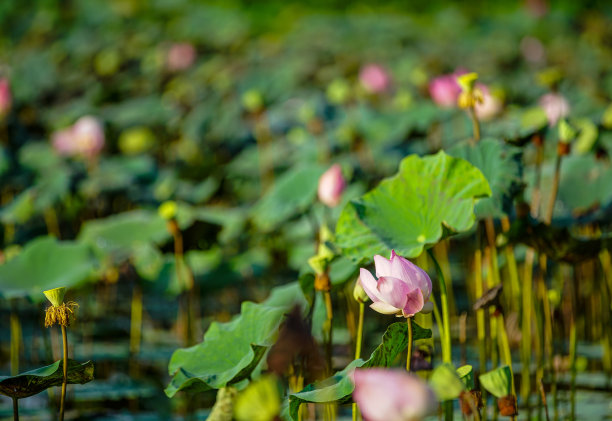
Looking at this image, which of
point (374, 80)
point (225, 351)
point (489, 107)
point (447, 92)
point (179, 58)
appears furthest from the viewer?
point (179, 58)

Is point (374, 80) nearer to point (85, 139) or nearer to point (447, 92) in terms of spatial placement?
point (447, 92)

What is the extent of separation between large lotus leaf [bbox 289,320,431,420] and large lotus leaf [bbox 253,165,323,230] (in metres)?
1.12

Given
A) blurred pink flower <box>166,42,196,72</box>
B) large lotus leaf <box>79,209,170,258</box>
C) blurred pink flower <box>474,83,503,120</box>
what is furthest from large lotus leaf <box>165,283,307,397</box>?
blurred pink flower <box>166,42,196,72</box>

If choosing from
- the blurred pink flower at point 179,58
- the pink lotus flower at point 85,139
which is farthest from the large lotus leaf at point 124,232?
the blurred pink flower at point 179,58

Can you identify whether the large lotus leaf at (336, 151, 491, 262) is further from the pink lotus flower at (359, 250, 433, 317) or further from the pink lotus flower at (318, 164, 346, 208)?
the pink lotus flower at (318, 164, 346, 208)

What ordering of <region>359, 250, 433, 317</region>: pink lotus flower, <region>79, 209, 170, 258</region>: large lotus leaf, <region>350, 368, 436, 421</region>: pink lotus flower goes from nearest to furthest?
<region>350, 368, 436, 421</region>: pink lotus flower
<region>359, 250, 433, 317</region>: pink lotus flower
<region>79, 209, 170, 258</region>: large lotus leaf

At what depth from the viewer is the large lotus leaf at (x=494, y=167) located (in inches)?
62.1

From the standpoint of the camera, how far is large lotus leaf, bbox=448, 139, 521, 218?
1578 millimetres

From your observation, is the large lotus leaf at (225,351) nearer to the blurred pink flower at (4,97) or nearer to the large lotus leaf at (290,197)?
the large lotus leaf at (290,197)

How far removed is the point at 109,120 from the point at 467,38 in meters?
5.17

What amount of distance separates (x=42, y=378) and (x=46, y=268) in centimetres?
88

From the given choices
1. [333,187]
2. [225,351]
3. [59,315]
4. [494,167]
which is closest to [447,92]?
[333,187]

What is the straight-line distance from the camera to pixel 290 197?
252 cm

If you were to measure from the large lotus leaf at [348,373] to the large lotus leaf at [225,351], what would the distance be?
0.16 metres
